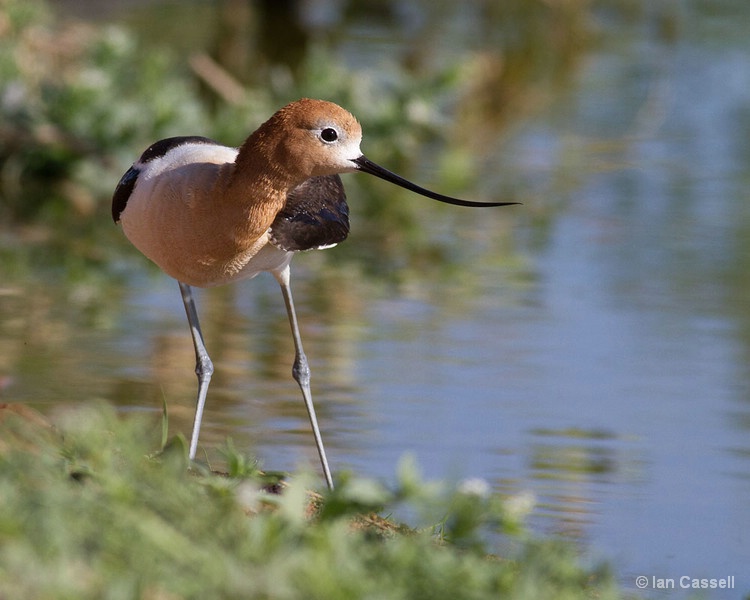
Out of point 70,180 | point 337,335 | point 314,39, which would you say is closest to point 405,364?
point 337,335

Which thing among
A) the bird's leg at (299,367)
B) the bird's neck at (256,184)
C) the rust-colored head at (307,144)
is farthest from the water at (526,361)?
the rust-colored head at (307,144)

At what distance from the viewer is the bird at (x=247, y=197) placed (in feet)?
11.8

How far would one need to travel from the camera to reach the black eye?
357cm

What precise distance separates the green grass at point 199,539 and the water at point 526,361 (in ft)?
2.41

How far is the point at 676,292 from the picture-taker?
676 centimetres

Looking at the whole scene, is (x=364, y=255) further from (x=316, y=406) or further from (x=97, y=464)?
(x=97, y=464)

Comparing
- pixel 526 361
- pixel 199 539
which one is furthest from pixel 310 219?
pixel 526 361

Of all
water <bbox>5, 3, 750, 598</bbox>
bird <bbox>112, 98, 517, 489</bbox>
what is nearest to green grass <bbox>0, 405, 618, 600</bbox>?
bird <bbox>112, 98, 517, 489</bbox>

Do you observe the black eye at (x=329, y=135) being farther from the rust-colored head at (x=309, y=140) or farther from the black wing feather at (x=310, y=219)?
the black wing feather at (x=310, y=219)

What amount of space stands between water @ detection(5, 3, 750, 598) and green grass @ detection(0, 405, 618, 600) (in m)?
0.74

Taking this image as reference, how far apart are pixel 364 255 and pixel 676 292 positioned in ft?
5.20

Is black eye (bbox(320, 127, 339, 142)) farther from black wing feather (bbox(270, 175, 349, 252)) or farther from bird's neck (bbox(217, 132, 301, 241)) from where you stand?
black wing feather (bbox(270, 175, 349, 252))

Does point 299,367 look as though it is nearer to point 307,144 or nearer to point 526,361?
point 307,144

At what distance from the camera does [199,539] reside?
2709 millimetres
